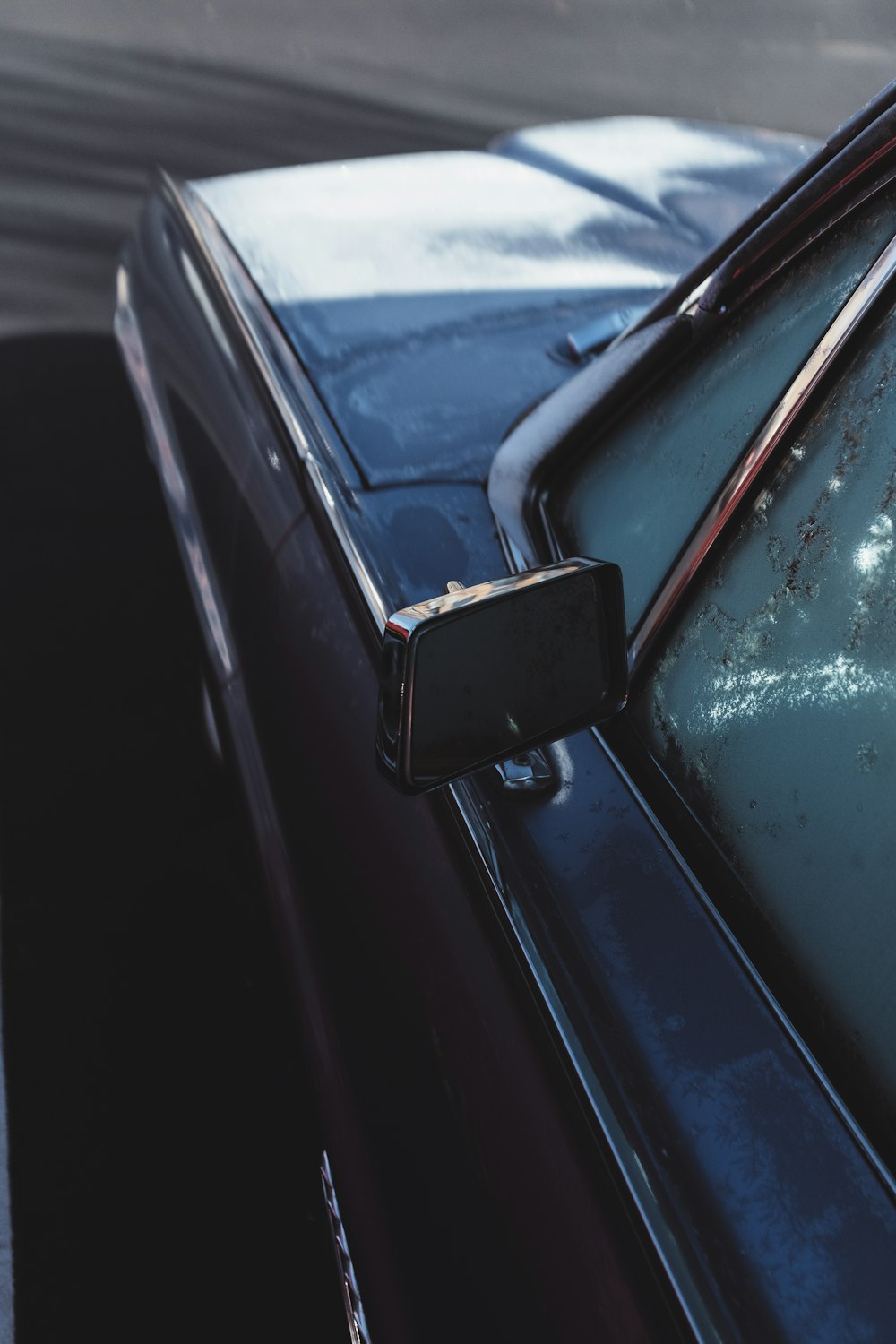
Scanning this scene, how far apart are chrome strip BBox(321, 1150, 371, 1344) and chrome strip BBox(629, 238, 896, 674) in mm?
720

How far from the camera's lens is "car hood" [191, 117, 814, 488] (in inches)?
74.3

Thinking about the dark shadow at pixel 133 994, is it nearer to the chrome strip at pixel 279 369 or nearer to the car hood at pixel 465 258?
the chrome strip at pixel 279 369

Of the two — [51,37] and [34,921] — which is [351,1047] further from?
[51,37]

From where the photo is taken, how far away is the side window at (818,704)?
3.42 feet

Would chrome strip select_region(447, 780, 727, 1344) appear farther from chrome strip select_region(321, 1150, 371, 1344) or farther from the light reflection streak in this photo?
chrome strip select_region(321, 1150, 371, 1344)

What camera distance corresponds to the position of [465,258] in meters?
2.37

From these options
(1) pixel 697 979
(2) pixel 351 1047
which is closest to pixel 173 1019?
(2) pixel 351 1047

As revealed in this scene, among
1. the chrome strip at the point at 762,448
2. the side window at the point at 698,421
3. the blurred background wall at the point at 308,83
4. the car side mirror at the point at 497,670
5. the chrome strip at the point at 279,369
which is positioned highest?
the blurred background wall at the point at 308,83

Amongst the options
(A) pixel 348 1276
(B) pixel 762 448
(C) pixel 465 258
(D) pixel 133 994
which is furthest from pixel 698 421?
(D) pixel 133 994

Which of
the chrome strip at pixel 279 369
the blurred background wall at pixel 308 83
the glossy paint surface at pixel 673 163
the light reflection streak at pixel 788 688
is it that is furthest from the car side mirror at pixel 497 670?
the blurred background wall at pixel 308 83

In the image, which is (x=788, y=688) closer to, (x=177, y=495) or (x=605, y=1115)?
(x=605, y=1115)

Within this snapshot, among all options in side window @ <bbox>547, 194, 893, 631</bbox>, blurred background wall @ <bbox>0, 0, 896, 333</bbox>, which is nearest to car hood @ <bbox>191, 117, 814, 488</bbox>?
side window @ <bbox>547, 194, 893, 631</bbox>

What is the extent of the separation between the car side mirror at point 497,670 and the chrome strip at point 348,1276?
23.5 inches

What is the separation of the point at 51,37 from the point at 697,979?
8.16m
